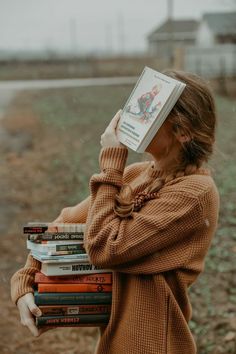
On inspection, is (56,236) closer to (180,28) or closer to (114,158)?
(114,158)

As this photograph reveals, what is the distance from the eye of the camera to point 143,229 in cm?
195

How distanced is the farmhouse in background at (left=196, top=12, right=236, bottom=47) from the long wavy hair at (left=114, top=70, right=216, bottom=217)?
67.7ft

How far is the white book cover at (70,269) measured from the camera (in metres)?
2.04

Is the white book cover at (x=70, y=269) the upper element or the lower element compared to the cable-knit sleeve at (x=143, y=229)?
lower

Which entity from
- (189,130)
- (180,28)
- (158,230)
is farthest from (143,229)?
(180,28)

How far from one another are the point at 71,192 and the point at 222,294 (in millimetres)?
3747

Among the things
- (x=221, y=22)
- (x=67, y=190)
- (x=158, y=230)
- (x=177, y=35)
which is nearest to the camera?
(x=158, y=230)

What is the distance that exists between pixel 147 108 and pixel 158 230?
16.8 inches

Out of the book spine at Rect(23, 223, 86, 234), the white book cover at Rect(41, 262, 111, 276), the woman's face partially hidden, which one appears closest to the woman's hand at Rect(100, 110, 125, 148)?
the woman's face partially hidden

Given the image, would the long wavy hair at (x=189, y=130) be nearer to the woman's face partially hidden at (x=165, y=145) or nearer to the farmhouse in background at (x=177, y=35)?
the woman's face partially hidden at (x=165, y=145)

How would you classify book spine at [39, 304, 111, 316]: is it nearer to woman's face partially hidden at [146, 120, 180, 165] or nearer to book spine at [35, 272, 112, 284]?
book spine at [35, 272, 112, 284]

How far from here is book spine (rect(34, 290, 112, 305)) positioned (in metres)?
2.03

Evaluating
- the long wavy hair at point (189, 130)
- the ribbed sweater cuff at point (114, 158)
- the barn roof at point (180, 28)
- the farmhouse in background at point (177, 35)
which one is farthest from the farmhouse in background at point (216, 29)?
the ribbed sweater cuff at point (114, 158)

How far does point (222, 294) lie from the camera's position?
4.58 m
